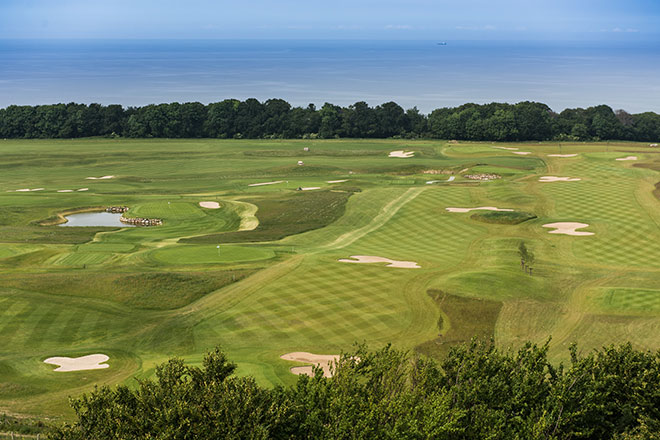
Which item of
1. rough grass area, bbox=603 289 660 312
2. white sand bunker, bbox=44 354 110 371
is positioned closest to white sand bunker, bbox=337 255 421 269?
rough grass area, bbox=603 289 660 312

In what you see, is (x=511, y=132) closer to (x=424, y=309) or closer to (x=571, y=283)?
(x=571, y=283)

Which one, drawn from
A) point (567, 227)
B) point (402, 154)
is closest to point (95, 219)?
point (567, 227)

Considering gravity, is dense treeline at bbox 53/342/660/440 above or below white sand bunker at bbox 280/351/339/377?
above

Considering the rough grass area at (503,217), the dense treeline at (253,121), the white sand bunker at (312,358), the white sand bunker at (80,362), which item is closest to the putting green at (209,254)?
the white sand bunker at (80,362)

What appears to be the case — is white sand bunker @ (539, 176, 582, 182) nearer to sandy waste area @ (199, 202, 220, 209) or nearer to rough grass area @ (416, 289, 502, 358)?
sandy waste area @ (199, 202, 220, 209)

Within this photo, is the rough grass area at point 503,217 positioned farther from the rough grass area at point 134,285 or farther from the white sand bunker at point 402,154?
the white sand bunker at point 402,154

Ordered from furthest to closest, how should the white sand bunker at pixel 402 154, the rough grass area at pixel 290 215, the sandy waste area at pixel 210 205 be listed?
the white sand bunker at pixel 402 154 < the sandy waste area at pixel 210 205 < the rough grass area at pixel 290 215

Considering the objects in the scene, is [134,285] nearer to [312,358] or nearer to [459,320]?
[312,358]
